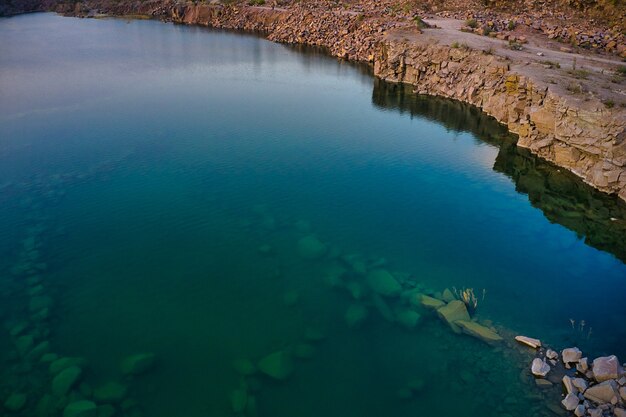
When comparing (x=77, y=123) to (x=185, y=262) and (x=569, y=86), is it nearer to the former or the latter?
(x=185, y=262)

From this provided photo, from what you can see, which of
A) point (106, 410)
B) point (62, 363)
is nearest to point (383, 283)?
point (106, 410)

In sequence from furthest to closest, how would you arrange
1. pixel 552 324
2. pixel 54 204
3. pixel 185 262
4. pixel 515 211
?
pixel 515 211, pixel 54 204, pixel 185 262, pixel 552 324

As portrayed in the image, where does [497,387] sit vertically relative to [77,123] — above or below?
below

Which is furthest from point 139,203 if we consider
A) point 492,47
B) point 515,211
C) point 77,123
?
point 492,47

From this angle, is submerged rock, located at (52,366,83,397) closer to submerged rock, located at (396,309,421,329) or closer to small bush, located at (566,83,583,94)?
submerged rock, located at (396,309,421,329)

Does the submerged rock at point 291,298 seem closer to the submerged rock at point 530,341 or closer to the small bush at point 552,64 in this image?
the submerged rock at point 530,341

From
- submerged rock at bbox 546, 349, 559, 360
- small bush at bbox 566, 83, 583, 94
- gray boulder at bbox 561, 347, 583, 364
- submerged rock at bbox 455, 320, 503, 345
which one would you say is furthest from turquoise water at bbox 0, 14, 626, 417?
small bush at bbox 566, 83, 583, 94

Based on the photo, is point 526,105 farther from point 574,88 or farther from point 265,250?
point 265,250
